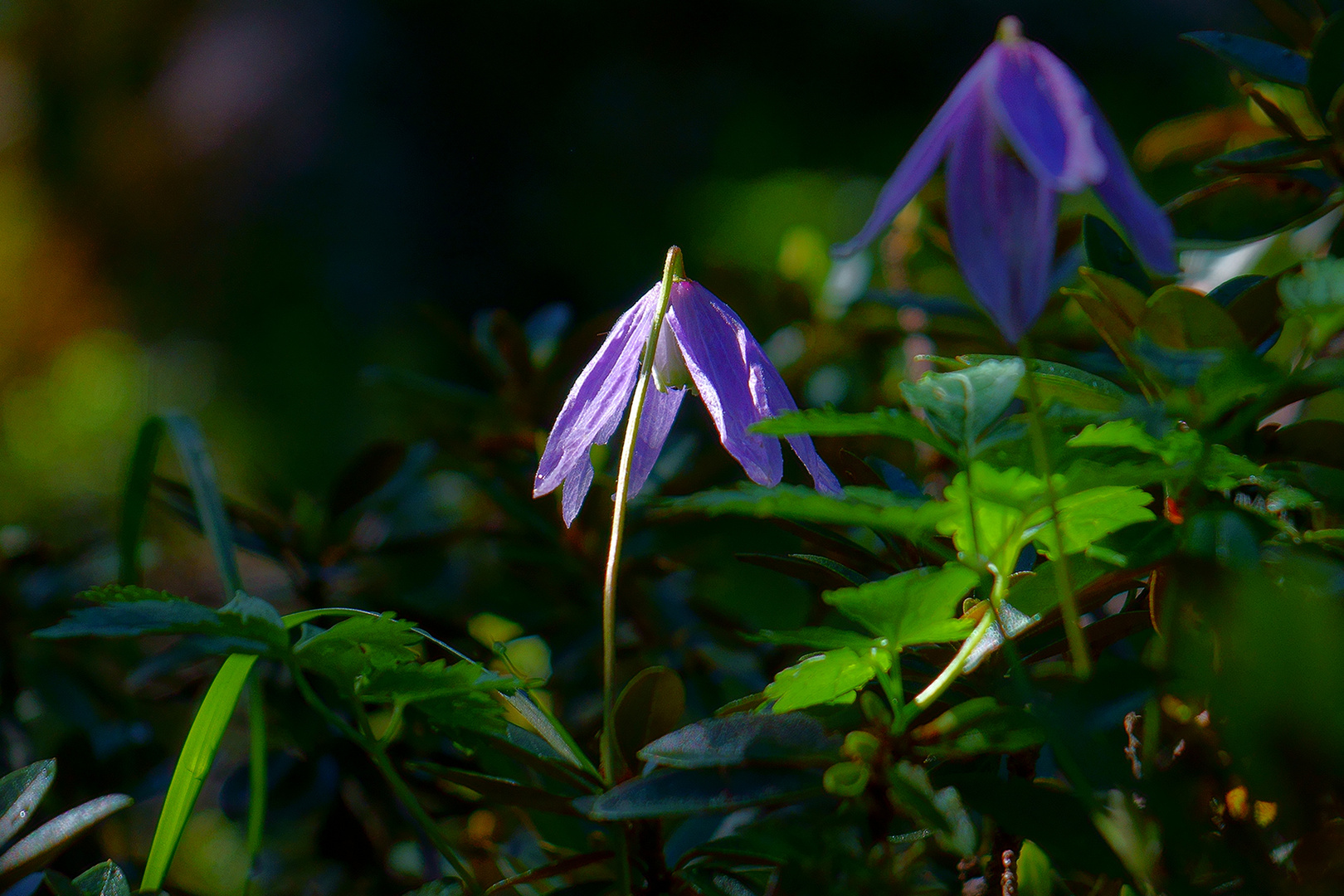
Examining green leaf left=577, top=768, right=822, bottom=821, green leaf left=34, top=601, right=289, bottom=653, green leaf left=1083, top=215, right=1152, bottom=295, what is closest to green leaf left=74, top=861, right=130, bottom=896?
green leaf left=34, top=601, right=289, bottom=653

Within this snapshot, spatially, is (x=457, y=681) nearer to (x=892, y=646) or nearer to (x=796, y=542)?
(x=892, y=646)

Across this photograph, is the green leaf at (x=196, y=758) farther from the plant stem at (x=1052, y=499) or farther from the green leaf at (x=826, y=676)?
the plant stem at (x=1052, y=499)

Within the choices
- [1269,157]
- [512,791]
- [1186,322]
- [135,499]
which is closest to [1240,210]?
[1269,157]

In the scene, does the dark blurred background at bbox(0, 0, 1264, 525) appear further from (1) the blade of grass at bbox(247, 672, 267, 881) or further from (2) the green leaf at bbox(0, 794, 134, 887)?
(2) the green leaf at bbox(0, 794, 134, 887)

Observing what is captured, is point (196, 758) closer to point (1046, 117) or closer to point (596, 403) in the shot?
point (596, 403)

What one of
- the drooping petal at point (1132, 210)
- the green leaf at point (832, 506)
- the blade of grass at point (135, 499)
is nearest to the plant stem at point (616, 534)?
the green leaf at point (832, 506)

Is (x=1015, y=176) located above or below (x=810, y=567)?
above

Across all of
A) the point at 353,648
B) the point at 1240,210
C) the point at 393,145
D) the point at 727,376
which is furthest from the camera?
the point at 393,145
